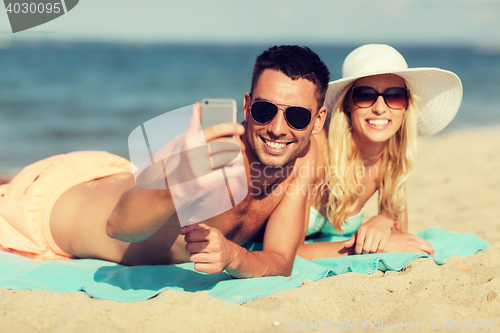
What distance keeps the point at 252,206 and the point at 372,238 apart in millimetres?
966

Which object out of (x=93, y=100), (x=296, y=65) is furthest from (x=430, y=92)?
(x=93, y=100)

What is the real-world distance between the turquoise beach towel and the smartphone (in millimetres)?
943

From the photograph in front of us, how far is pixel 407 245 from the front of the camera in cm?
299

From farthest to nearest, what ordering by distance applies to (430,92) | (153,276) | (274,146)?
(430,92) → (153,276) → (274,146)

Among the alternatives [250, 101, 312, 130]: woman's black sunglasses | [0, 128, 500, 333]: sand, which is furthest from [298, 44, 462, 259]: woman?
[250, 101, 312, 130]: woman's black sunglasses

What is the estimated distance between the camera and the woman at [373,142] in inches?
122

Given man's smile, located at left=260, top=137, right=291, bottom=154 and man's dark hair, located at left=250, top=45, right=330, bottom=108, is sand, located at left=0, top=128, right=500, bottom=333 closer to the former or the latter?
man's smile, located at left=260, top=137, right=291, bottom=154

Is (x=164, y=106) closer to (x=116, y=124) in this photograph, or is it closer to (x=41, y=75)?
(x=116, y=124)

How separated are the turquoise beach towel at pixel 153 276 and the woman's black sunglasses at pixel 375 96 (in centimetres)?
114

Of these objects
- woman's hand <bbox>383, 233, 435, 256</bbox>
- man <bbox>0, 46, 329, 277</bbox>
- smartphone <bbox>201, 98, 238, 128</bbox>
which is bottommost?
woman's hand <bbox>383, 233, 435, 256</bbox>

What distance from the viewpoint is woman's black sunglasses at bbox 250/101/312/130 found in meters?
2.29

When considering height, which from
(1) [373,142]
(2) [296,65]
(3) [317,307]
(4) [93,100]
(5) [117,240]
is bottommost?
(3) [317,307]

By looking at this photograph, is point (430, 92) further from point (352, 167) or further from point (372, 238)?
point (372, 238)

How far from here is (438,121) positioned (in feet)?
11.9
